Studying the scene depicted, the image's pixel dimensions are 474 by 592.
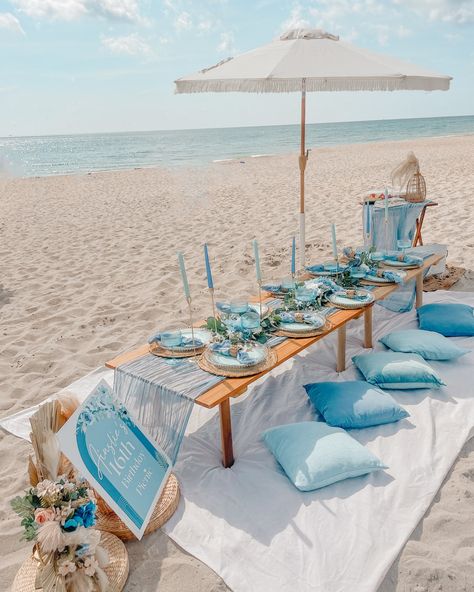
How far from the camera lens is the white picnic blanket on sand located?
82.7 inches

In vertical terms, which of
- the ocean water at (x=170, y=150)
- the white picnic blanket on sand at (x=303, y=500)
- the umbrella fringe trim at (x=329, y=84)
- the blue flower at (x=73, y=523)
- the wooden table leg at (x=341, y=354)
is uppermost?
the umbrella fringe trim at (x=329, y=84)

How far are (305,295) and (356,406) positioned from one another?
2.81 ft

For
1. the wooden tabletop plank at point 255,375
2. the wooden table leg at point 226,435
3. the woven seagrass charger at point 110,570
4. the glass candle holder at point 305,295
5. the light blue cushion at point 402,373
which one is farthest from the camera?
the glass candle holder at point 305,295

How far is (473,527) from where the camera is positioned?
7.51 feet

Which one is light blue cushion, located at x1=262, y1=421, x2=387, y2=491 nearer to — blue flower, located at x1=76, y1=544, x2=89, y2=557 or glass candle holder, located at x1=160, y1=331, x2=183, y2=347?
glass candle holder, located at x1=160, y1=331, x2=183, y2=347

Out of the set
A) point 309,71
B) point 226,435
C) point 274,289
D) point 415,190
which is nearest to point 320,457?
point 226,435

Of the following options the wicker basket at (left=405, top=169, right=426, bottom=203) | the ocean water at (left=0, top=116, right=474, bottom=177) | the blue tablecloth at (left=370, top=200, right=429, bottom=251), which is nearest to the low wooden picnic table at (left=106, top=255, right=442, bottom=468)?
the blue tablecloth at (left=370, top=200, right=429, bottom=251)

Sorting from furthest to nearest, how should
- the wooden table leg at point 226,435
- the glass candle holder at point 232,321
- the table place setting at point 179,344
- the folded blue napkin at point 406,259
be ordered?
the folded blue napkin at point 406,259 < the glass candle holder at point 232,321 < the table place setting at point 179,344 < the wooden table leg at point 226,435

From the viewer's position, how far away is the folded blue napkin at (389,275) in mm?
3803

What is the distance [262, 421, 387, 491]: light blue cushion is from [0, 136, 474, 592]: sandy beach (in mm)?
398

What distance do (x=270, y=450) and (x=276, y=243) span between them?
4996mm

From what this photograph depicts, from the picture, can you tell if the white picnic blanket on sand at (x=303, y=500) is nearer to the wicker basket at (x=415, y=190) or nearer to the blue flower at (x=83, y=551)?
the blue flower at (x=83, y=551)

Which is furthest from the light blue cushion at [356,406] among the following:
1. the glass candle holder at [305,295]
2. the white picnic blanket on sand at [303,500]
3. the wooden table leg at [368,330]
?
the wooden table leg at [368,330]

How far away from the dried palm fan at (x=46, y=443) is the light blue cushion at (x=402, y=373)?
2.12 metres
